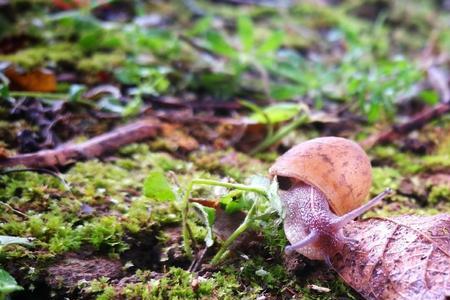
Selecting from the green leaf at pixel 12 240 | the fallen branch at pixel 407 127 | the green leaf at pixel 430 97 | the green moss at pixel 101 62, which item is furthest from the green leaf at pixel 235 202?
the green leaf at pixel 430 97

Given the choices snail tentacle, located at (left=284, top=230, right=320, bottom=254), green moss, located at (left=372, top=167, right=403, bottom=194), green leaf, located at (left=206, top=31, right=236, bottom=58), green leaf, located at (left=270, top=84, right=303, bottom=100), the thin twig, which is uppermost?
green leaf, located at (left=206, top=31, right=236, bottom=58)

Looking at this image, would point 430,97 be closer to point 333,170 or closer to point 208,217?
point 333,170

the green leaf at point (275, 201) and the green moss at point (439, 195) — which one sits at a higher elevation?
the green leaf at point (275, 201)

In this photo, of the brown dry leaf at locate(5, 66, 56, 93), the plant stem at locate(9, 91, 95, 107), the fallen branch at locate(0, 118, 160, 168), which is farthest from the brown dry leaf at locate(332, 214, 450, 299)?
the brown dry leaf at locate(5, 66, 56, 93)

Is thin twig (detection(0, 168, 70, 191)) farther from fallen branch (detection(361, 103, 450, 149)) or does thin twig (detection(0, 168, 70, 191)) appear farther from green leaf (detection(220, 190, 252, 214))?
fallen branch (detection(361, 103, 450, 149))

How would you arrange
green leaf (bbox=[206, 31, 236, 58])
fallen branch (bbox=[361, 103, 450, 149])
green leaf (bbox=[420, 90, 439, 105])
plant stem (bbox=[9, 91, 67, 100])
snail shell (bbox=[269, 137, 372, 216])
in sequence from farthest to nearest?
green leaf (bbox=[420, 90, 439, 105]), green leaf (bbox=[206, 31, 236, 58]), fallen branch (bbox=[361, 103, 450, 149]), plant stem (bbox=[9, 91, 67, 100]), snail shell (bbox=[269, 137, 372, 216])

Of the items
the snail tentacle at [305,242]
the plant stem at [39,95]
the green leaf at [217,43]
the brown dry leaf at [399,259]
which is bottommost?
the plant stem at [39,95]

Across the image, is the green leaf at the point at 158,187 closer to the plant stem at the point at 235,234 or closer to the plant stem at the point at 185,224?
the plant stem at the point at 185,224

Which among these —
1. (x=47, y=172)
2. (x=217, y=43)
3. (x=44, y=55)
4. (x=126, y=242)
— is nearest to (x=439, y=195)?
(x=126, y=242)
